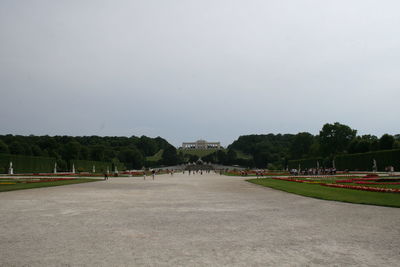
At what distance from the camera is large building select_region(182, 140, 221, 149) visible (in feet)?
629

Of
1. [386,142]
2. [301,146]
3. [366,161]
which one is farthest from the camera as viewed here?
[301,146]

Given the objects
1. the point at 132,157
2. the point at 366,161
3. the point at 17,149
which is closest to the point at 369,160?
the point at 366,161

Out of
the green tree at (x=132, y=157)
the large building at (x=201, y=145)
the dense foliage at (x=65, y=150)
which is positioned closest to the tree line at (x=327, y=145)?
the green tree at (x=132, y=157)

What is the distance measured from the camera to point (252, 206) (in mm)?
12328

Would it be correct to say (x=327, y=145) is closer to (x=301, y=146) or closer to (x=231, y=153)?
(x=301, y=146)

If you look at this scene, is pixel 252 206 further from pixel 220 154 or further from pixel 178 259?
pixel 220 154

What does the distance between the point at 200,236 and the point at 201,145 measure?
184097 mm

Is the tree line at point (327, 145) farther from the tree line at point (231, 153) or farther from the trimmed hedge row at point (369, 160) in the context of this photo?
the trimmed hedge row at point (369, 160)

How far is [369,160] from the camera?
49.8 m

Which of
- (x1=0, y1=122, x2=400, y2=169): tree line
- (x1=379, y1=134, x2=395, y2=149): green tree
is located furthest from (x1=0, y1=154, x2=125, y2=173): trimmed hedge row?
(x1=379, y1=134, x2=395, y2=149): green tree

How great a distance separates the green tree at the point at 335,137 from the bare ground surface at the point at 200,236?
66.8m

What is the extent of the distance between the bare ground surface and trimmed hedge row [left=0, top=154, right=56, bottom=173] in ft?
136

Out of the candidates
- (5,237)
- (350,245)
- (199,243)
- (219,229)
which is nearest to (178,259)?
(199,243)

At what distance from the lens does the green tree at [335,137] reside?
74.2 meters
